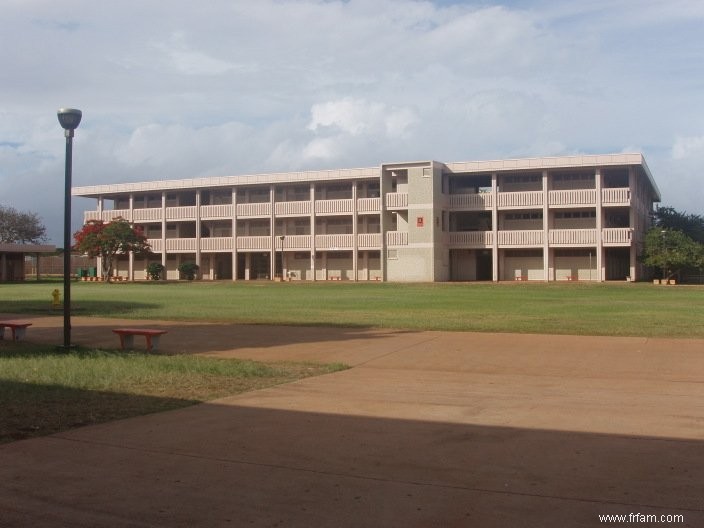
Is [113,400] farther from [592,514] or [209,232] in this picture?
[209,232]

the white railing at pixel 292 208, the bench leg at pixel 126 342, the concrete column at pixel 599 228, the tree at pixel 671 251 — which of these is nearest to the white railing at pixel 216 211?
the white railing at pixel 292 208

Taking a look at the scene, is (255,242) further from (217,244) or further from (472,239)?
(472,239)

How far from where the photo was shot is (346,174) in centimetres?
6881

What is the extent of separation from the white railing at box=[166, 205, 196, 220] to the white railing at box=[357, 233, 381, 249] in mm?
17788

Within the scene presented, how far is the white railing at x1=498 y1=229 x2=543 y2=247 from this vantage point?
2494 inches

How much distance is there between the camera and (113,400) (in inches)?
413

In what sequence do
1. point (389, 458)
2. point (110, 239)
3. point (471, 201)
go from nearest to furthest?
point (389, 458) → point (471, 201) → point (110, 239)

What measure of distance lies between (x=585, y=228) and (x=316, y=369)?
53126 millimetres

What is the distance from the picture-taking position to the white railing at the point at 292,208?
234 feet

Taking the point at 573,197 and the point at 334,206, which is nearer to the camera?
the point at 573,197

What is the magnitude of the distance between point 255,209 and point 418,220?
1769 cm

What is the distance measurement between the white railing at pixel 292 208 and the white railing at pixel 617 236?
2605cm

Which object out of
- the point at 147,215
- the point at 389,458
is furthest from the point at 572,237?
the point at 389,458

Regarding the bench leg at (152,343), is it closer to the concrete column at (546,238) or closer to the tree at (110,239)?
the concrete column at (546,238)
